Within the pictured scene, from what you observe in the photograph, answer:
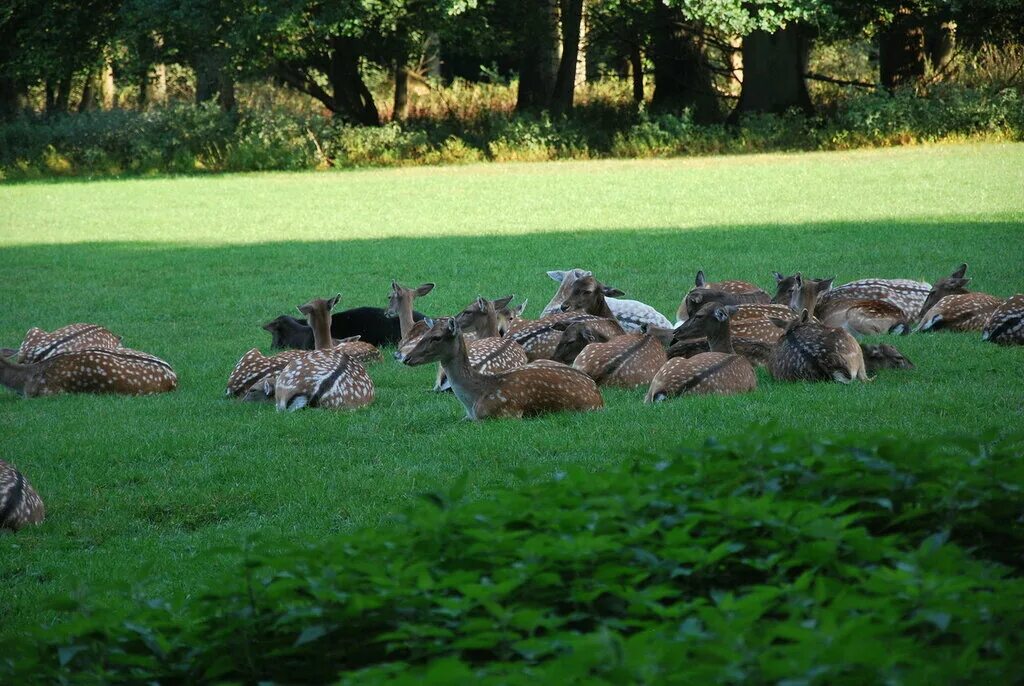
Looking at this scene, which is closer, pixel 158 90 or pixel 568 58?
pixel 568 58

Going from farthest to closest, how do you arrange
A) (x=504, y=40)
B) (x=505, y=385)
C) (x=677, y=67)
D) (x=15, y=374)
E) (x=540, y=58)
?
1. (x=540, y=58)
2. (x=677, y=67)
3. (x=504, y=40)
4. (x=15, y=374)
5. (x=505, y=385)

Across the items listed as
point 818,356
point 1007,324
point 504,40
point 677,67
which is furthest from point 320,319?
point 677,67

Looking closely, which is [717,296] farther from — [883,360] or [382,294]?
[382,294]

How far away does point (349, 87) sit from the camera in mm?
37562

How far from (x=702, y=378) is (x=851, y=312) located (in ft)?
9.36

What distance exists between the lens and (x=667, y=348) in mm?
9375

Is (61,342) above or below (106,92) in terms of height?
below

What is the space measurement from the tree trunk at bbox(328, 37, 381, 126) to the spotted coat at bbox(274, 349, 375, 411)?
97.3 ft

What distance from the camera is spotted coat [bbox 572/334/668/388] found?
8.56m

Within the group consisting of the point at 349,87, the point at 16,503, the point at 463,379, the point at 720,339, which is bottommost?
the point at 16,503

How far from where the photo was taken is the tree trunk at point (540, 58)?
1457 inches

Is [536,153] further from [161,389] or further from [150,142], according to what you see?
[161,389]

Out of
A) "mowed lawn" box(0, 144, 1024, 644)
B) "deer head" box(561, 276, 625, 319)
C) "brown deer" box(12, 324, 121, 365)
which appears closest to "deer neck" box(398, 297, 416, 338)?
"mowed lawn" box(0, 144, 1024, 644)

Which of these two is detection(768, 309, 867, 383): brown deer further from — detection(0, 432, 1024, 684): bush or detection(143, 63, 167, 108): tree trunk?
detection(143, 63, 167, 108): tree trunk
